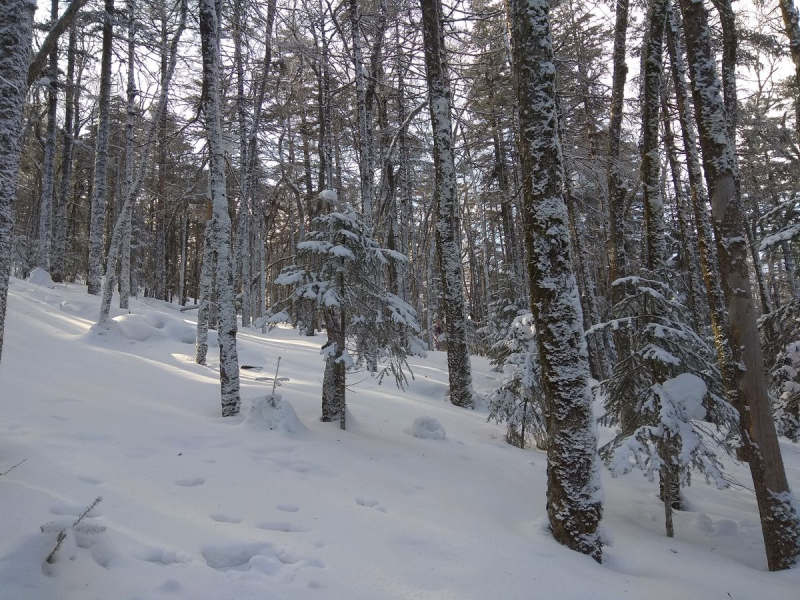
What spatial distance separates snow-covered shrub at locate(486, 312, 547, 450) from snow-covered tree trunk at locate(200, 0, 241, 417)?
13.8 feet

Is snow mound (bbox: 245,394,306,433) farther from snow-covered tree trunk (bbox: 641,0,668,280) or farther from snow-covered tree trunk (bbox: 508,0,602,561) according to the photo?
snow-covered tree trunk (bbox: 641,0,668,280)

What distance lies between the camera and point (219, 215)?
6164 millimetres

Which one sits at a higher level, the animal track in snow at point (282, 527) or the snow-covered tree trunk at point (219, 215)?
the snow-covered tree trunk at point (219, 215)

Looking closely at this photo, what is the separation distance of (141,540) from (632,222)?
23.2m

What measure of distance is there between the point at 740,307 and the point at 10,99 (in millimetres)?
6531

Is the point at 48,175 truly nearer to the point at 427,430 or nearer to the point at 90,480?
the point at 90,480

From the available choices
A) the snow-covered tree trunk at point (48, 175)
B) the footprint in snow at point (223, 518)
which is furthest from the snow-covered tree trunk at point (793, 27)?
the snow-covered tree trunk at point (48, 175)

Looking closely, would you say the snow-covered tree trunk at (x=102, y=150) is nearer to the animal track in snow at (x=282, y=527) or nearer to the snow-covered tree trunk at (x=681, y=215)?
the animal track in snow at (x=282, y=527)

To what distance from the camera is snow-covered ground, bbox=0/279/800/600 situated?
2.66m

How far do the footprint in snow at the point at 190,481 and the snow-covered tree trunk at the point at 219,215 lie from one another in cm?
208

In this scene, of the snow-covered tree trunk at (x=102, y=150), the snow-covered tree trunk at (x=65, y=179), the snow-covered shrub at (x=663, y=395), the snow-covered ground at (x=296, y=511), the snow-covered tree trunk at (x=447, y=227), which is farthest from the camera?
the snow-covered tree trunk at (x=65, y=179)

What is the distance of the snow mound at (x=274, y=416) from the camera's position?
18.5 feet

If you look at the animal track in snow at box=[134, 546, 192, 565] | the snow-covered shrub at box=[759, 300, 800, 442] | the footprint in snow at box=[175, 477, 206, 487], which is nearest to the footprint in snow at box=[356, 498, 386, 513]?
the footprint in snow at box=[175, 477, 206, 487]

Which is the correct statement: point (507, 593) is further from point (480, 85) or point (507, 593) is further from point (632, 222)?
point (632, 222)
